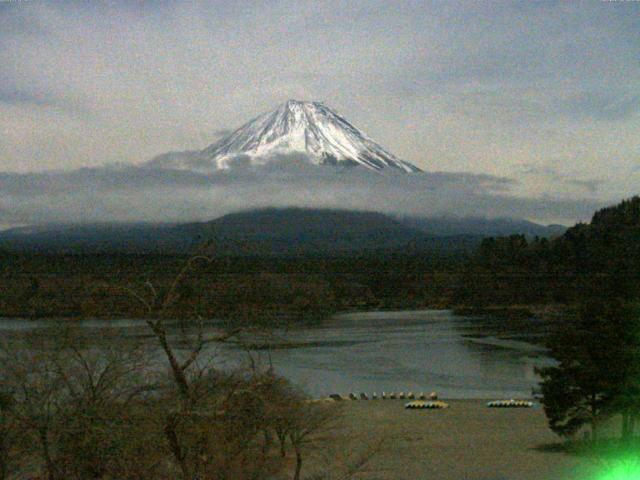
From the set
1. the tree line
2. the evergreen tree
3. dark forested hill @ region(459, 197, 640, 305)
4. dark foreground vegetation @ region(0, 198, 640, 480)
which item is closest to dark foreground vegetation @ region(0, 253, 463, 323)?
dark foreground vegetation @ region(0, 198, 640, 480)

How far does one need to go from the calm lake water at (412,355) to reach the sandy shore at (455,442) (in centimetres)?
179

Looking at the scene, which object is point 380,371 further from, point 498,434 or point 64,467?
point 64,467

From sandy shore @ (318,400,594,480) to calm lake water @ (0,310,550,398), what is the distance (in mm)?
1787

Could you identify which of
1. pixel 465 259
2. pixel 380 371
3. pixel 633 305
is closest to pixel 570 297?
pixel 465 259

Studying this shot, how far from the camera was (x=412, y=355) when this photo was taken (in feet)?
95.1

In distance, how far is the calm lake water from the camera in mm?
22266

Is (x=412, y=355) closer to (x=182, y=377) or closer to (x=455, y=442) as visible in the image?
(x=455, y=442)

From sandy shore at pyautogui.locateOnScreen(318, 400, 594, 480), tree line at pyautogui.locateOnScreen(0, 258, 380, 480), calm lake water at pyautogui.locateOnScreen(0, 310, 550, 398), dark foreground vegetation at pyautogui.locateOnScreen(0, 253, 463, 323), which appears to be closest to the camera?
tree line at pyautogui.locateOnScreen(0, 258, 380, 480)

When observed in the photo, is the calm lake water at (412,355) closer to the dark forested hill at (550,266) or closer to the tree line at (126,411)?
the dark forested hill at (550,266)

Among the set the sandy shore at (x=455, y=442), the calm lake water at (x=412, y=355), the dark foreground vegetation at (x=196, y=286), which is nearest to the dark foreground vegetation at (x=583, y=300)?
the sandy shore at (x=455, y=442)

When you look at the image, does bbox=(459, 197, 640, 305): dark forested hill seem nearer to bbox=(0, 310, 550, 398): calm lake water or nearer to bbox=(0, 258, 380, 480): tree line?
bbox=(0, 310, 550, 398): calm lake water

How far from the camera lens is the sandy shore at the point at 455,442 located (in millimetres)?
11320

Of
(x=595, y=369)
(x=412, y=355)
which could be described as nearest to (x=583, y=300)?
(x=412, y=355)

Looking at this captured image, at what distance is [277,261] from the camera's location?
84.2 ft
